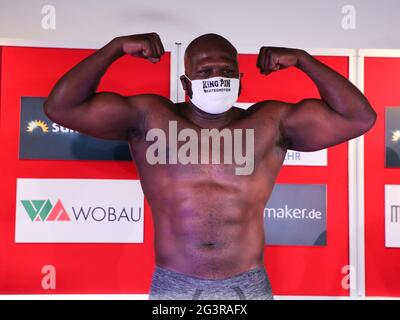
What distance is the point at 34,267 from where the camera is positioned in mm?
2340

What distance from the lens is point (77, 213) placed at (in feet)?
7.73

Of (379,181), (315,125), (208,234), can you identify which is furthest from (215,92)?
(379,181)

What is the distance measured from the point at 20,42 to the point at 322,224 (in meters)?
1.61

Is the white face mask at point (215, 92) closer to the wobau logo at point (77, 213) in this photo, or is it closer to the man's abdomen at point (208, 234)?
the man's abdomen at point (208, 234)

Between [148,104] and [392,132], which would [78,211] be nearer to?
[148,104]

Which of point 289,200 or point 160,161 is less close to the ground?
point 160,161

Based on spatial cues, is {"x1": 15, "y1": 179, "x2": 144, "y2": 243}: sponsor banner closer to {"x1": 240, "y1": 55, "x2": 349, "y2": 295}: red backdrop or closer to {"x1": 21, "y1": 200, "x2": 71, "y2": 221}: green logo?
{"x1": 21, "y1": 200, "x2": 71, "y2": 221}: green logo

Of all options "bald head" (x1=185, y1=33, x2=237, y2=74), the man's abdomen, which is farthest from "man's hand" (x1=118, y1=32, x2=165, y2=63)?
the man's abdomen

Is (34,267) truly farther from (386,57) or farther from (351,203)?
(386,57)

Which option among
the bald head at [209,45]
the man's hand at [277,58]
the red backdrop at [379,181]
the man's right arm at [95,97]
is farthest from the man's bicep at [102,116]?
the red backdrop at [379,181]

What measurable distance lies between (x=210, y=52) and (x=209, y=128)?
260 millimetres

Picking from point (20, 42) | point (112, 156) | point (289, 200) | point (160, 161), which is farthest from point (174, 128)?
point (20, 42)

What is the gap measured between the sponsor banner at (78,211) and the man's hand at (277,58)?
902 millimetres

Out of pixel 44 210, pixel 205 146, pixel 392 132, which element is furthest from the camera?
pixel 392 132
